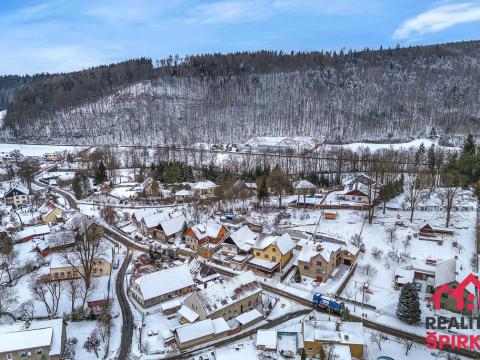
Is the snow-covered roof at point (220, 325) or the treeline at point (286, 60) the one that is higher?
the treeline at point (286, 60)

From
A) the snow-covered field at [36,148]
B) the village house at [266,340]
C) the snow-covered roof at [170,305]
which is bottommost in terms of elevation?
the snow-covered roof at [170,305]

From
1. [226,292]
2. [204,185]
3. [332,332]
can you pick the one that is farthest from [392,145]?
[332,332]

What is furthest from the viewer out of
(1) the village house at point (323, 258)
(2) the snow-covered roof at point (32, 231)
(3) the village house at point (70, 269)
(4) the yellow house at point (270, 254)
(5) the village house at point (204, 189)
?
(5) the village house at point (204, 189)

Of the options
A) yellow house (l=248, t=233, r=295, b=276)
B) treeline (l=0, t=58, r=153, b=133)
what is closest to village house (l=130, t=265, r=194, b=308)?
yellow house (l=248, t=233, r=295, b=276)

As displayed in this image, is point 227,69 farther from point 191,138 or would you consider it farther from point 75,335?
point 75,335

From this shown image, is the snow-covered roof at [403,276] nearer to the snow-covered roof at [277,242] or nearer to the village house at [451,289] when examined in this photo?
the village house at [451,289]

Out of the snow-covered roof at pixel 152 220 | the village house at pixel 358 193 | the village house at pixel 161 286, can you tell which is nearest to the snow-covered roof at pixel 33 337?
the village house at pixel 161 286
